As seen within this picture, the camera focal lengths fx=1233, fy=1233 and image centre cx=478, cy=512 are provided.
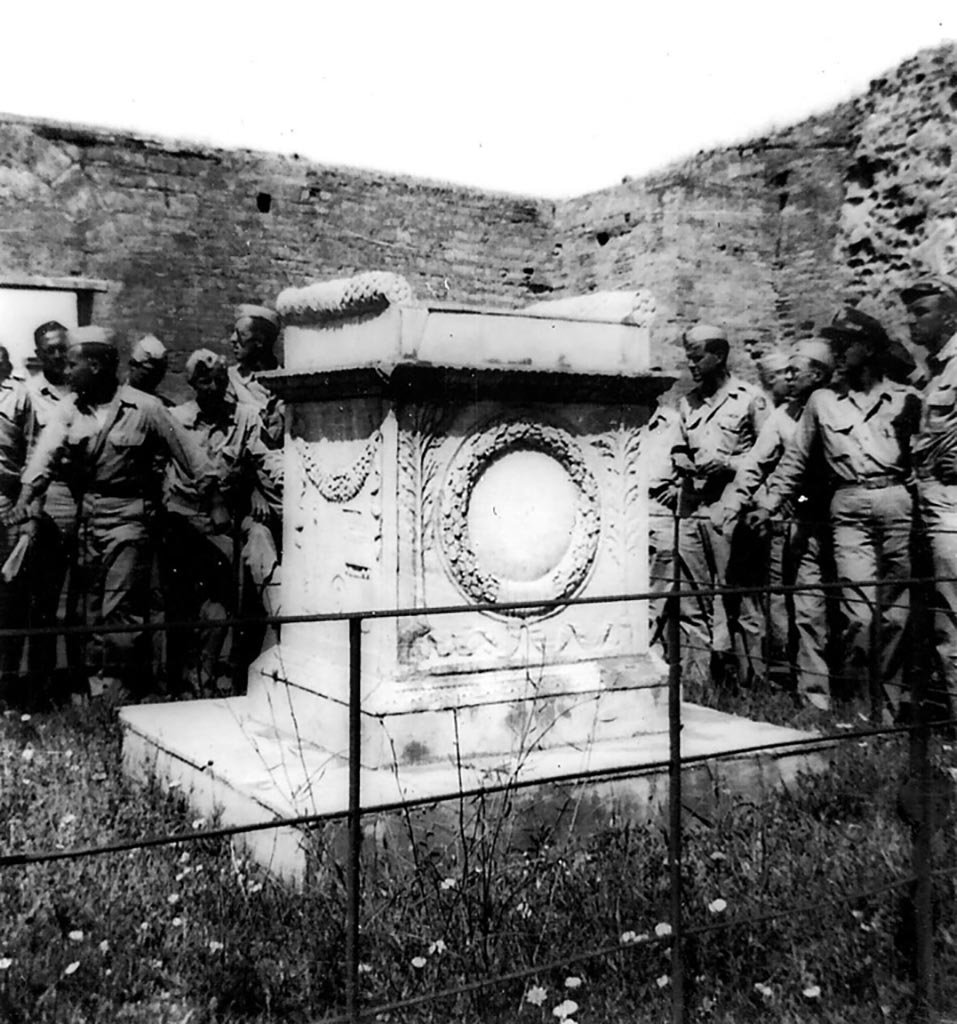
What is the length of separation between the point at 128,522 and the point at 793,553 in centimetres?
393

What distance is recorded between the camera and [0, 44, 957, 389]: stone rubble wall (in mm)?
9133

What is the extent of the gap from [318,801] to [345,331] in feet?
6.31

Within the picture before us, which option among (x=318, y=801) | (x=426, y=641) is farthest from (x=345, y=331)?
(x=318, y=801)

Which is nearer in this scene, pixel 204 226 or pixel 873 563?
pixel 873 563

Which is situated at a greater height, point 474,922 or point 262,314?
point 262,314

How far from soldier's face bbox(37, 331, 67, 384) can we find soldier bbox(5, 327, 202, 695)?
884 millimetres

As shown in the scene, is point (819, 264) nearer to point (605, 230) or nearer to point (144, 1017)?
point (605, 230)

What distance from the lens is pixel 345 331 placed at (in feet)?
16.7

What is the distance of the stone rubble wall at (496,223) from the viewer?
9133 millimetres

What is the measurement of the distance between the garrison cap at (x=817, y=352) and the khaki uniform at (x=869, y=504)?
1.40 ft

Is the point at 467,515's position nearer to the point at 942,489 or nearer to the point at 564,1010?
the point at 564,1010

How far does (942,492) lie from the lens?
6.51m

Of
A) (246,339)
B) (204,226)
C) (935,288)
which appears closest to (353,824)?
(935,288)

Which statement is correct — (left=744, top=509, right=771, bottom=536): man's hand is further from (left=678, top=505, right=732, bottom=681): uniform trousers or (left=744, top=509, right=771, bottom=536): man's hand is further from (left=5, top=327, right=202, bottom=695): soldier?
(left=5, top=327, right=202, bottom=695): soldier
